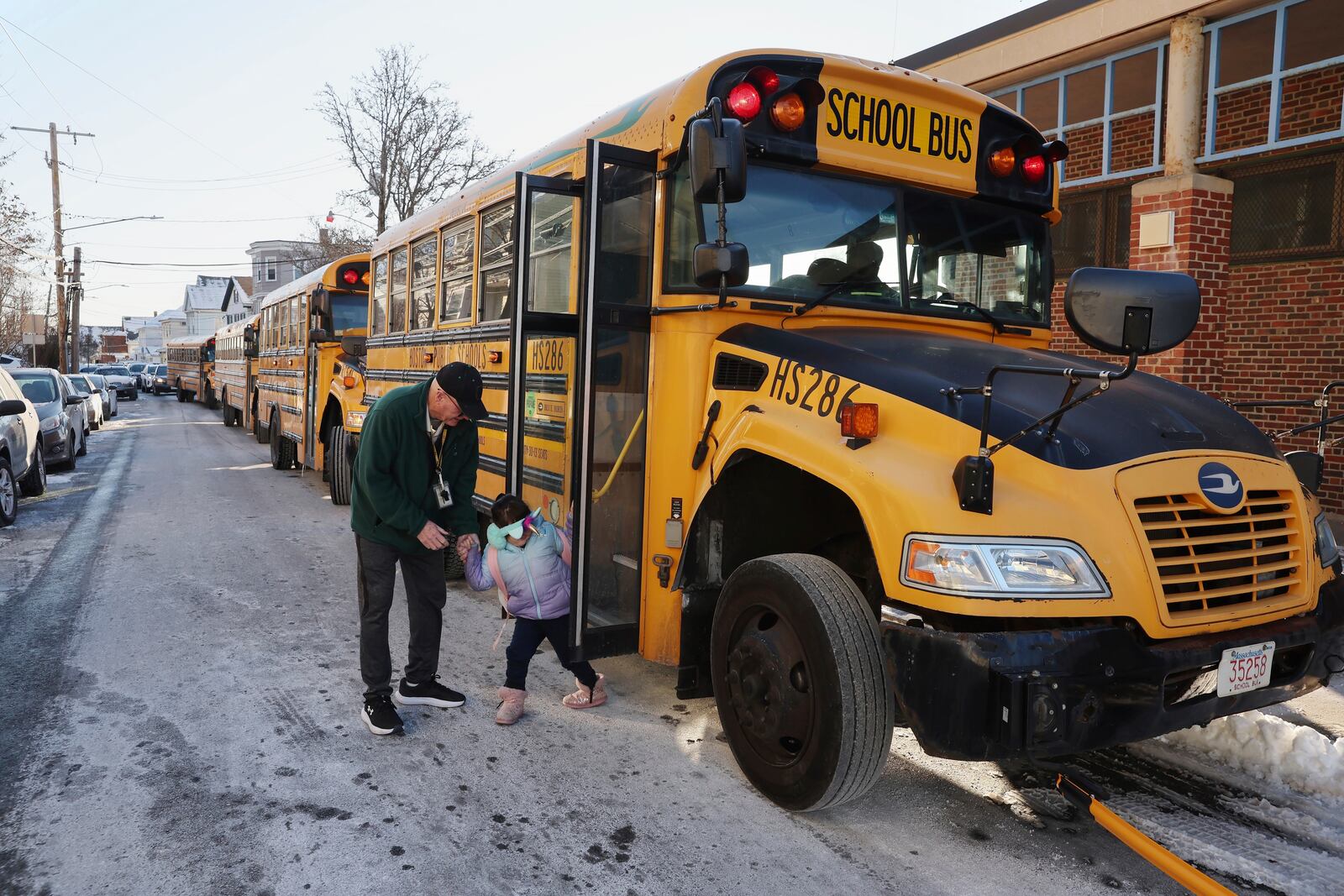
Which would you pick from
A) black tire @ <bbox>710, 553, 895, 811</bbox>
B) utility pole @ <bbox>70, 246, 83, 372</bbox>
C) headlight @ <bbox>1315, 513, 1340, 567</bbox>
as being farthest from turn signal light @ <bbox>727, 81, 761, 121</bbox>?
utility pole @ <bbox>70, 246, 83, 372</bbox>

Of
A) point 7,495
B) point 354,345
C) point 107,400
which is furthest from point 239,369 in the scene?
point 7,495

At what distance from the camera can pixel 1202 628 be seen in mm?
2689

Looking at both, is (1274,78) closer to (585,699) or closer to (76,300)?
(585,699)

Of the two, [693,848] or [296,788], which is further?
[296,788]

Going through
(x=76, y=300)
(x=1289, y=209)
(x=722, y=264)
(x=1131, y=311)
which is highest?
(x=76, y=300)

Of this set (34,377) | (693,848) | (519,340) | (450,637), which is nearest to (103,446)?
(34,377)

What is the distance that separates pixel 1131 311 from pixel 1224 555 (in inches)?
34.3

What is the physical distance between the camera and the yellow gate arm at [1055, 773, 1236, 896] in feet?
→ 8.53

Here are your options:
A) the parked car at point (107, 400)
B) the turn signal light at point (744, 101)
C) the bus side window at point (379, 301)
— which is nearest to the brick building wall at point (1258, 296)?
the turn signal light at point (744, 101)

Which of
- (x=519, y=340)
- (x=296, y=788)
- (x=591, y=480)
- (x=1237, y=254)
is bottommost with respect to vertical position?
(x=296, y=788)

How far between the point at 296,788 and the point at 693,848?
4.88ft

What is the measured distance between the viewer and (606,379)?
393 centimetres

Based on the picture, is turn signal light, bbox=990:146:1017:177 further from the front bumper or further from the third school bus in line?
the front bumper

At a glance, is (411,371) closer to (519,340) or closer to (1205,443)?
(519,340)
